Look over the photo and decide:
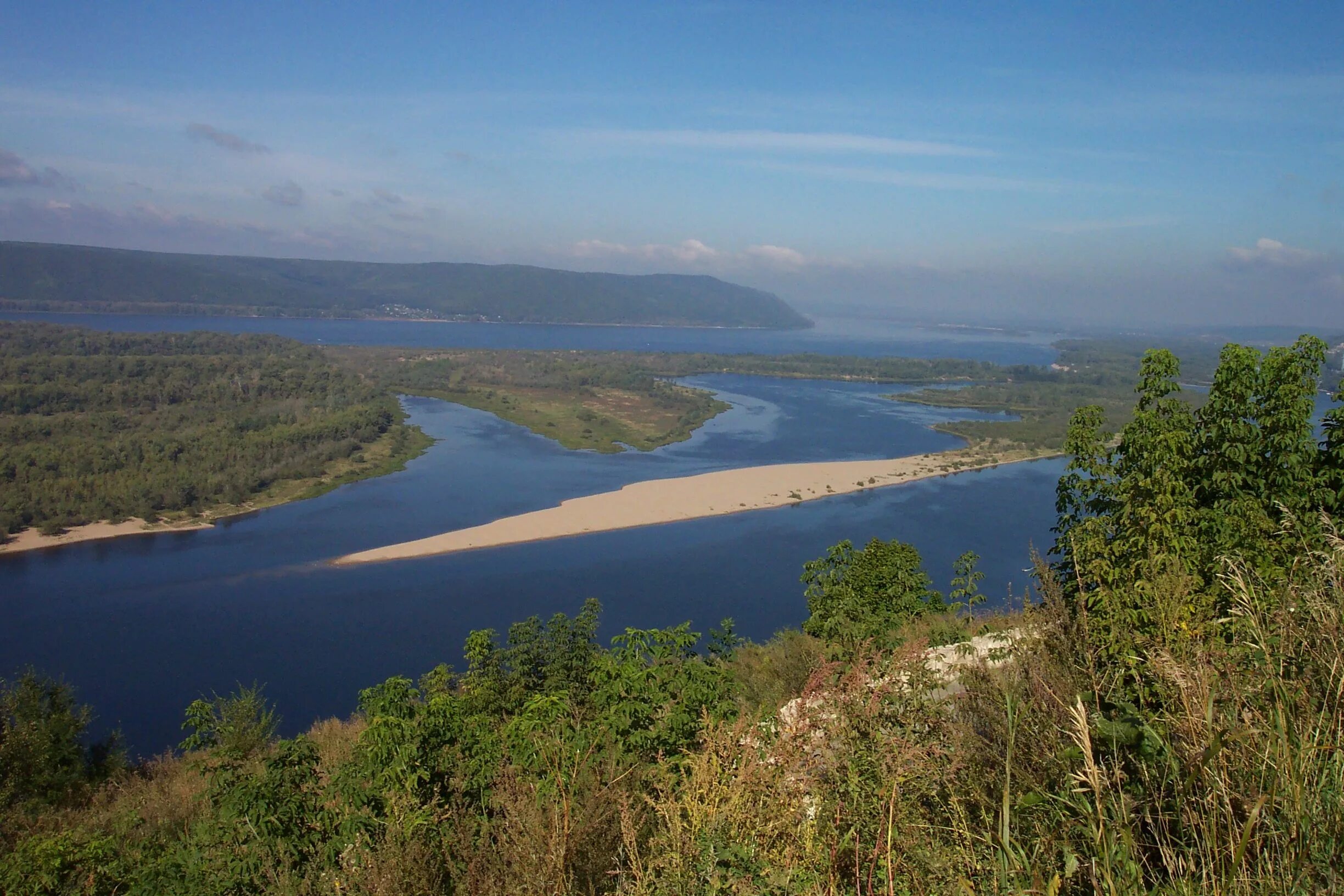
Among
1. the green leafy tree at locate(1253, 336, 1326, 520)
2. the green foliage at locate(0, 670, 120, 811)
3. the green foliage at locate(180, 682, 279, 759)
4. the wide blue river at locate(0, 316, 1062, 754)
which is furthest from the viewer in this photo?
the wide blue river at locate(0, 316, 1062, 754)

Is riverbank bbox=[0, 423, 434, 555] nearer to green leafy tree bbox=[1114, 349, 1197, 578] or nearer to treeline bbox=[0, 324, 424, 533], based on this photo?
treeline bbox=[0, 324, 424, 533]

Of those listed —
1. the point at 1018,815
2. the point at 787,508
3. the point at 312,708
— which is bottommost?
the point at 312,708

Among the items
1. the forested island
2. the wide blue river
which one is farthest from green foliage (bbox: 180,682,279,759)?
the forested island

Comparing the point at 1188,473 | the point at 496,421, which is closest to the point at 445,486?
the point at 496,421

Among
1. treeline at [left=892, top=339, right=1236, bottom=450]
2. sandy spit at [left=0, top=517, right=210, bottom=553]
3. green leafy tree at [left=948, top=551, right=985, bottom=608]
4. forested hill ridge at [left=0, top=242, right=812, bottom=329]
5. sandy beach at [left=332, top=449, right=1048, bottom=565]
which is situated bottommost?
sandy spit at [left=0, top=517, right=210, bottom=553]

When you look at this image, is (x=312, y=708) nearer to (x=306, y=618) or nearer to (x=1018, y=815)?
(x=306, y=618)

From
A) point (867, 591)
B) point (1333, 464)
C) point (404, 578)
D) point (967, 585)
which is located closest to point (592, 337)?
point (404, 578)
